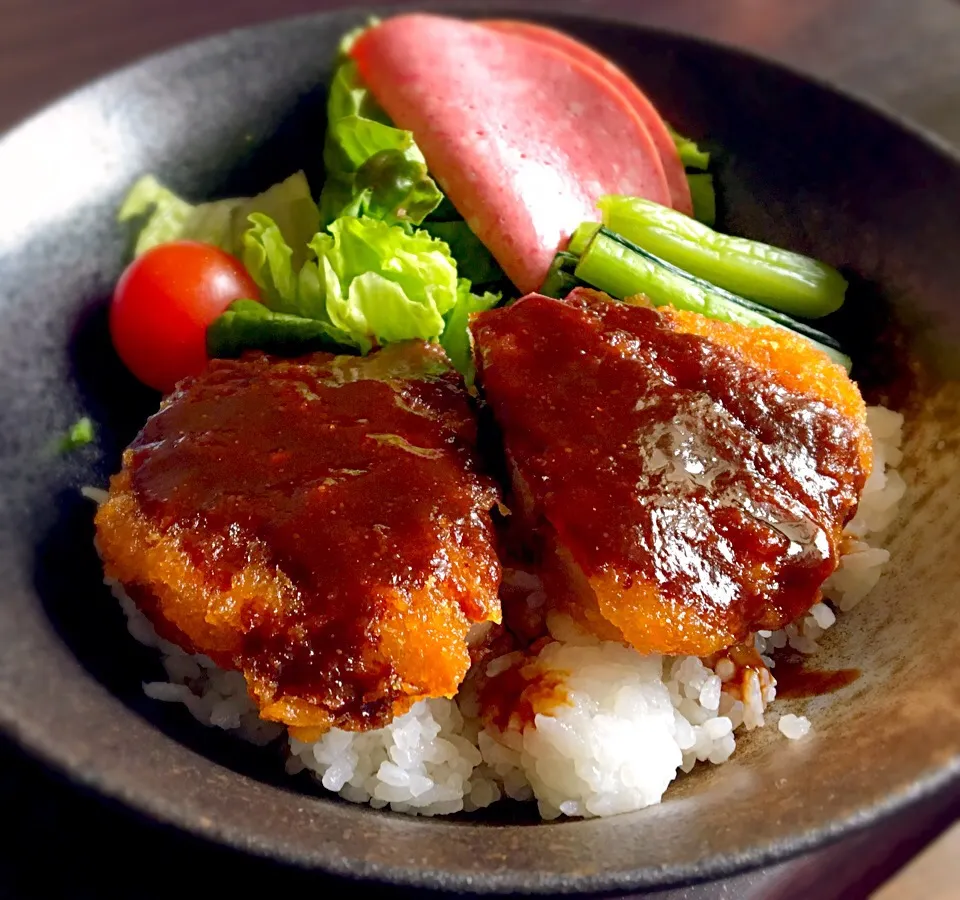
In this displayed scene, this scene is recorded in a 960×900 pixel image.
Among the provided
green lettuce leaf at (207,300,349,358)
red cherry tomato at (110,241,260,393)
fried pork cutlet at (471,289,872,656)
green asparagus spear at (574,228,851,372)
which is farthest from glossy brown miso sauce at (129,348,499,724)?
green asparagus spear at (574,228,851,372)

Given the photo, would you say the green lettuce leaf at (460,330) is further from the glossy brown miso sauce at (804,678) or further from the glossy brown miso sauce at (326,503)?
the glossy brown miso sauce at (804,678)

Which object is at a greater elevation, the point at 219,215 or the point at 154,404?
the point at 219,215

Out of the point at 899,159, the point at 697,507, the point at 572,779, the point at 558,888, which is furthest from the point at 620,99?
the point at 558,888

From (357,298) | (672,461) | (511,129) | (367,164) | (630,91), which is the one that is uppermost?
(630,91)

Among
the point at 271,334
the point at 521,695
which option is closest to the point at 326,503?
the point at 521,695

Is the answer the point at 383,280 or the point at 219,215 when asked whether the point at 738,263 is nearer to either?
the point at 383,280

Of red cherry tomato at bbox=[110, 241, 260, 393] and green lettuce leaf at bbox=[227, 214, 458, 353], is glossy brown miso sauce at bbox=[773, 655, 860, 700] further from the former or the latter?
red cherry tomato at bbox=[110, 241, 260, 393]

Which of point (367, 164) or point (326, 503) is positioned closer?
point (326, 503)
